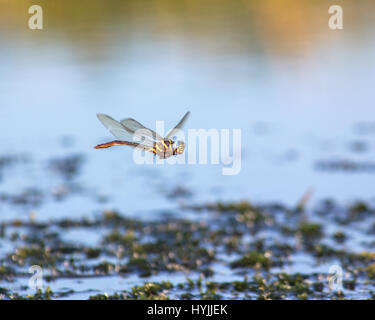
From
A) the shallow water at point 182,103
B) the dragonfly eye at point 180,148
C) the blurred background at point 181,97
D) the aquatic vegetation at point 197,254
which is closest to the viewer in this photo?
the dragonfly eye at point 180,148

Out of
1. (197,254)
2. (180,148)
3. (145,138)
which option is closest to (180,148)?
(180,148)

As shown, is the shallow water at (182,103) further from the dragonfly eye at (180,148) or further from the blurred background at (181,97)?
the dragonfly eye at (180,148)

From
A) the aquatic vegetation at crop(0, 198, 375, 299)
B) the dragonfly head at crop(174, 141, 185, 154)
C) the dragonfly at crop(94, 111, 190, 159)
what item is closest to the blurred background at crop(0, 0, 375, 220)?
the aquatic vegetation at crop(0, 198, 375, 299)

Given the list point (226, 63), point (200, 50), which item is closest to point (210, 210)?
point (226, 63)

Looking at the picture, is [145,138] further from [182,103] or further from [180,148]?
[182,103]

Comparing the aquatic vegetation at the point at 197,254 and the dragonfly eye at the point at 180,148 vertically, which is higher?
the dragonfly eye at the point at 180,148

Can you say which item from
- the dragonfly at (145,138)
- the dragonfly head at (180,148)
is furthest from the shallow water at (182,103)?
the dragonfly head at (180,148)

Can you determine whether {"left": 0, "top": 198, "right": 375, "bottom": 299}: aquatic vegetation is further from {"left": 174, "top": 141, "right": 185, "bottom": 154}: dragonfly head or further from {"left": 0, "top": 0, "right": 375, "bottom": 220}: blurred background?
Answer: {"left": 174, "top": 141, "right": 185, "bottom": 154}: dragonfly head
